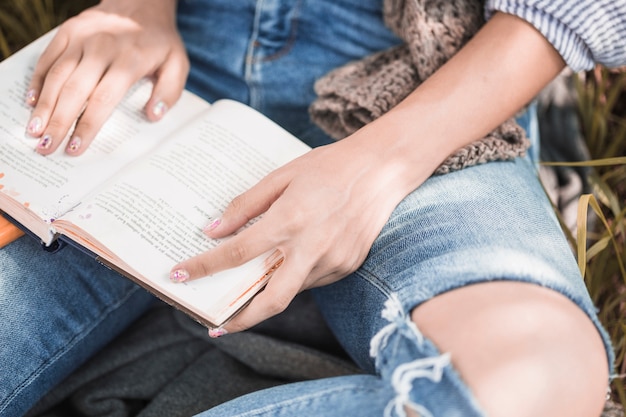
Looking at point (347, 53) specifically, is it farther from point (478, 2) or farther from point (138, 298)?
point (138, 298)

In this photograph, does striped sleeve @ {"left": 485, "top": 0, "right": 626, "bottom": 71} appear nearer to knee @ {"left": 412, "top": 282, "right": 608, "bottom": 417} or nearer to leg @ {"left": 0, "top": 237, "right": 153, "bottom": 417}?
knee @ {"left": 412, "top": 282, "right": 608, "bottom": 417}

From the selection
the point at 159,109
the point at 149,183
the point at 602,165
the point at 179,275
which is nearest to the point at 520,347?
the point at 179,275

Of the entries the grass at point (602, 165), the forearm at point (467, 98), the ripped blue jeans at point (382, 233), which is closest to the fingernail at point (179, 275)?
the ripped blue jeans at point (382, 233)

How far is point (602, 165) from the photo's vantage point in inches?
46.0

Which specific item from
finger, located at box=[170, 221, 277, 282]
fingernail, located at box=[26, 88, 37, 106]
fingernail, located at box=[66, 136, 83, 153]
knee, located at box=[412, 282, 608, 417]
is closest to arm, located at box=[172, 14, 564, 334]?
finger, located at box=[170, 221, 277, 282]

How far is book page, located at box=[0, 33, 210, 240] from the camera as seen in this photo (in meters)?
0.78

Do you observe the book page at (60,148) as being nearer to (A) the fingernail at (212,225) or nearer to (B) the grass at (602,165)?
(A) the fingernail at (212,225)

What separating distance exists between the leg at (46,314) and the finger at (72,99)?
144mm

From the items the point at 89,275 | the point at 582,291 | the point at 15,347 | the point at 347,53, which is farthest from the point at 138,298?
the point at 582,291

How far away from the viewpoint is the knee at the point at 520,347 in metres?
0.60

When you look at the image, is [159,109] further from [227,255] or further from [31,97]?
[227,255]

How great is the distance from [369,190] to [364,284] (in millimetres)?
115

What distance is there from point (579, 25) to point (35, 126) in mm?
699

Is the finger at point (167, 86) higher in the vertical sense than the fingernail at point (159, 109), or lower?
higher
